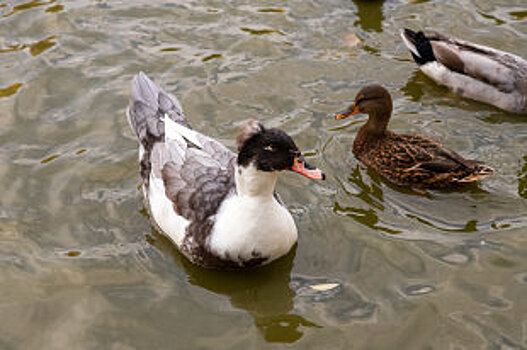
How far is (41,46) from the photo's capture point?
9.42m

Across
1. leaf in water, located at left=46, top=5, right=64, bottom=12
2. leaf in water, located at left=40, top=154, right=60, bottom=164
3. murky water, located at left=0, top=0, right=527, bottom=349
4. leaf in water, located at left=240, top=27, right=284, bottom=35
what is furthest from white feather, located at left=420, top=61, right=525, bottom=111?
leaf in water, located at left=46, top=5, right=64, bottom=12

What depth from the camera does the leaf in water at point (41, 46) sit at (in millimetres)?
9312

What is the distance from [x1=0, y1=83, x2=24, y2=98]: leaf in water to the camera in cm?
854

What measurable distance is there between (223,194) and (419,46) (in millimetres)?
4164

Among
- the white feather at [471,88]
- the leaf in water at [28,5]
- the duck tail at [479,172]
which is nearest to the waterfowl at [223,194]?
the duck tail at [479,172]

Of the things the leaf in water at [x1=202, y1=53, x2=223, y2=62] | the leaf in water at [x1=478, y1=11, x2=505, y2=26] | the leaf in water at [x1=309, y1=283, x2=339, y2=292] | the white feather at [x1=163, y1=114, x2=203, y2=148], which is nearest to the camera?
the leaf in water at [x1=309, y1=283, x2=339, y2=292]

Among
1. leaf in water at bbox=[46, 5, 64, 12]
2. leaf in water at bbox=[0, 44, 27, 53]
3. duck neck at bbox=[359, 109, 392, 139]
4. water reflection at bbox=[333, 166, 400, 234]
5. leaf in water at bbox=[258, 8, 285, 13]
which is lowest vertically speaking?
water reflection at bbox=[333, 166, 400, 234]

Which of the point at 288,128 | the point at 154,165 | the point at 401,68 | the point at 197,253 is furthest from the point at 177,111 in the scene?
the point at 401,68

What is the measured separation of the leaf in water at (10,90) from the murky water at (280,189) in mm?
33

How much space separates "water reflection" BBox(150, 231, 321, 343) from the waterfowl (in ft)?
0.50

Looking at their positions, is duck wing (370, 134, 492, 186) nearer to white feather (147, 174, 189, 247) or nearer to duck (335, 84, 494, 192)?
duck (335, 84, 494, 192)

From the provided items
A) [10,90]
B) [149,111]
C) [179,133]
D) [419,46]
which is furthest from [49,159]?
[419,46]

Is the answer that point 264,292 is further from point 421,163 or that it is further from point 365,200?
point 421,163

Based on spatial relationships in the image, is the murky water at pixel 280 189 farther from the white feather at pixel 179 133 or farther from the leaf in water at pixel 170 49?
the white feather at pixel 179 133
